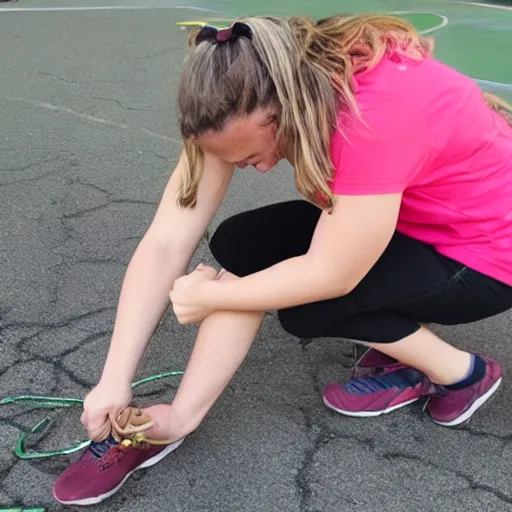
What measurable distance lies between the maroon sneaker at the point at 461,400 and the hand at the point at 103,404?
30.1 inches

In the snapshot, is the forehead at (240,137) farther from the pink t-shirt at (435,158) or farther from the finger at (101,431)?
the finger at (101,431)

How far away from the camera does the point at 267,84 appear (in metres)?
1.36

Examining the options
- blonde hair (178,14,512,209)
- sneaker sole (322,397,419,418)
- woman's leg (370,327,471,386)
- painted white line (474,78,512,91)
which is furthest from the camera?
painted white line (474,78,512,91)

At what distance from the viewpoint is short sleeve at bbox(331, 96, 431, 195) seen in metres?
1.41

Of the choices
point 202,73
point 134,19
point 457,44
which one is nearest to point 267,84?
point 202,73

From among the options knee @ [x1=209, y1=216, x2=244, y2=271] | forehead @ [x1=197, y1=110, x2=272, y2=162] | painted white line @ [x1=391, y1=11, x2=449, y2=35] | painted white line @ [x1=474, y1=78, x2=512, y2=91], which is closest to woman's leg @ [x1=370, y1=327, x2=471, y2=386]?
knee @ [x1=209, y1=216, x2=244, y2=271]

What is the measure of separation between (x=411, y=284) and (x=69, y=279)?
1.24 m

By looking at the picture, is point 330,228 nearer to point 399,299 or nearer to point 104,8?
point 399,299

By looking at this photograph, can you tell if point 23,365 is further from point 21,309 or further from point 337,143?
point 337,143

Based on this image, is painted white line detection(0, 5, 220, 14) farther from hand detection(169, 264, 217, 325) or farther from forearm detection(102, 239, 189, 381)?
hand detection(169, 264, 217, 325)

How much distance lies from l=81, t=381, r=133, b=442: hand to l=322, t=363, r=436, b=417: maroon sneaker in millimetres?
571

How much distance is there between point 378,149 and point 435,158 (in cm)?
16

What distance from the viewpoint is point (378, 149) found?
1417mm

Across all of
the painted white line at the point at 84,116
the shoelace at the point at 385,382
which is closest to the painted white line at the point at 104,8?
the painted white line at the point at 84,116
